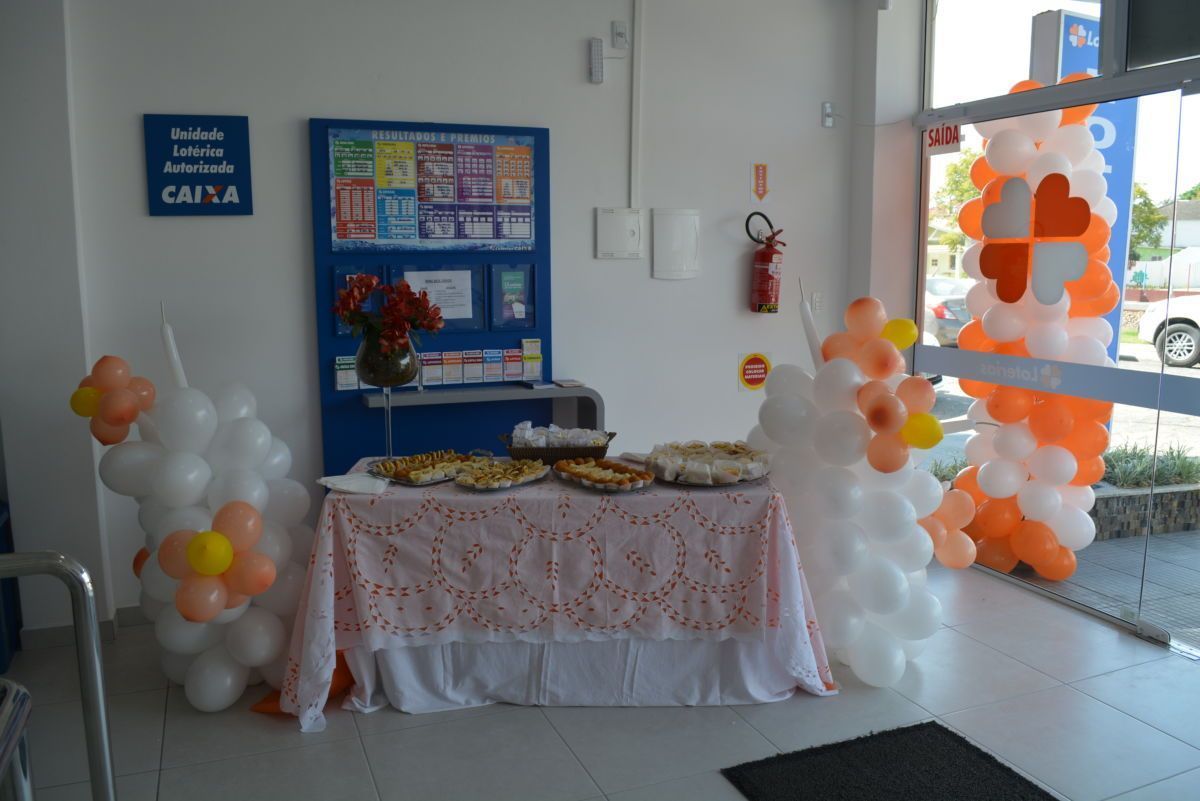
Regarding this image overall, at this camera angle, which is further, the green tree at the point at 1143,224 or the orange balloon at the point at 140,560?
the green tree at the point at 1143,224

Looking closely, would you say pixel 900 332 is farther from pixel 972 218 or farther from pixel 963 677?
pixel 972 218

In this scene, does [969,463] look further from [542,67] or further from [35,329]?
[35,329]

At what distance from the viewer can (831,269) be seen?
516 centimetres

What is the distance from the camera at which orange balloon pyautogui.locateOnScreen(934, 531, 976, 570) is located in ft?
14.4

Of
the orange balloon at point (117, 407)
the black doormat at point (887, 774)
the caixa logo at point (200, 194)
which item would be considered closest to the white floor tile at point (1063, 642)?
the black doormat at point (887, 774)

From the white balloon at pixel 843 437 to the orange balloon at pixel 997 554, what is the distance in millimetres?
1778

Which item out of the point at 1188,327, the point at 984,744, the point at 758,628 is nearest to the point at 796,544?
the point at 758,628

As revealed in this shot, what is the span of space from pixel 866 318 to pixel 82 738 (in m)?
3.07

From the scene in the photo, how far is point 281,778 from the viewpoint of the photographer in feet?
9.22

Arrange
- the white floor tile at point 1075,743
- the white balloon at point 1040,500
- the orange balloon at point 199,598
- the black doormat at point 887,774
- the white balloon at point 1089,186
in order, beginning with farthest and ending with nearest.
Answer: the white balloon at point 1040,500
the white balloon at point 1089,186
the orange balloon at point 199,598
the white floor tile at point 1075,743
the black doormat at point 887,774

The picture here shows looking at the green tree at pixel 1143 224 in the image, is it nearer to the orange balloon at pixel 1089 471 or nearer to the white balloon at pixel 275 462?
the orange balloon at pixel 1089 471

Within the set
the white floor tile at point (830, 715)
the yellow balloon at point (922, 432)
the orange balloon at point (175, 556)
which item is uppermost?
the yellow balloon at point (922, 432)

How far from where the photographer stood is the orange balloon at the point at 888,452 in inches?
127

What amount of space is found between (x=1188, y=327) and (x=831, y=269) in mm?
1870
